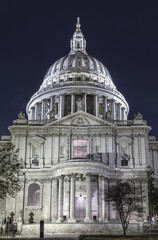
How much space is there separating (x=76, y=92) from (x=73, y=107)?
184 inches

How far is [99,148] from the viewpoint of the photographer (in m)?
69.6

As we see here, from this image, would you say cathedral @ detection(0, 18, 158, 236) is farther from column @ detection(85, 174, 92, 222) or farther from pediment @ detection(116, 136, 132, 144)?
pediment @ detection(116, 136, 132, 144)

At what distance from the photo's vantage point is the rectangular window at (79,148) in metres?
70.1

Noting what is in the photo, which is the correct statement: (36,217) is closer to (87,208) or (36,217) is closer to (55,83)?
(87,208)

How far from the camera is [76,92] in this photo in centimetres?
9000

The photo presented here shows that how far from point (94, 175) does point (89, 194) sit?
401cm

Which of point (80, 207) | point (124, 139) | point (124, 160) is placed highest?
point (124, 139)

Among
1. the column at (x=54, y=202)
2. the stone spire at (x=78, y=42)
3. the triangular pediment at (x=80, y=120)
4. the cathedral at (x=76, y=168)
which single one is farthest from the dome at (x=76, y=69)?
the column at (x=54, y=202)

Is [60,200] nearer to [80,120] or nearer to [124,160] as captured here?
[124,160]

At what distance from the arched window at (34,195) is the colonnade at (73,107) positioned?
940 inches

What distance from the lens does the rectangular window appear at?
70.1 meters

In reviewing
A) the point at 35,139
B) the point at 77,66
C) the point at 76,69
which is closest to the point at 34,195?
the point at 35,139

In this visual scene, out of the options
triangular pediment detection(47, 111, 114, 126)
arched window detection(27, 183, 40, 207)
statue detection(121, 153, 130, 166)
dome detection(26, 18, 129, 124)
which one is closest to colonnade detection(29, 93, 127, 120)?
dome detection(26, 18, 129, 124)

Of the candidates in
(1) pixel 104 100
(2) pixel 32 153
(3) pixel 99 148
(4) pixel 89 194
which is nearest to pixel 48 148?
(2) pixel 32 153
